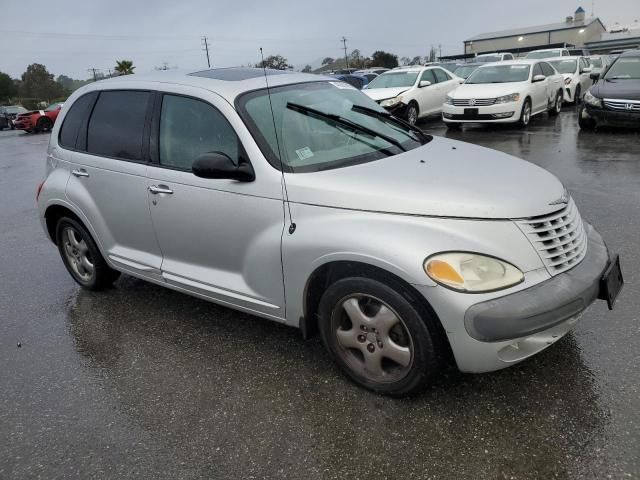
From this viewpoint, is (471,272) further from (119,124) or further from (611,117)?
(611,117)

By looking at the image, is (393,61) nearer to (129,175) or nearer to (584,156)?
(584,156)

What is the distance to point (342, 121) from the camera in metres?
3.61

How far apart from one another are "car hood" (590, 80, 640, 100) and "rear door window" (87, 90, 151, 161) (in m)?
9.66

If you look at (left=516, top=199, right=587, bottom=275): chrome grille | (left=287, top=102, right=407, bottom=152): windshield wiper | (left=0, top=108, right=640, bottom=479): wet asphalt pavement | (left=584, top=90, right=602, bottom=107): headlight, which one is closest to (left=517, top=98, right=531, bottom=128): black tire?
(left=584, top=90, right=602, bottom=107): headlight

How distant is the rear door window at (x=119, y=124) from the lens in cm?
385

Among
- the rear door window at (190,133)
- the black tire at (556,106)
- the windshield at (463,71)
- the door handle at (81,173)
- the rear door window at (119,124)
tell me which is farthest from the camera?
the windshield at (463,71)

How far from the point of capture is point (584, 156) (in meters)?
9.04

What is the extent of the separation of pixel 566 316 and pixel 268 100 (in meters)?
2.19

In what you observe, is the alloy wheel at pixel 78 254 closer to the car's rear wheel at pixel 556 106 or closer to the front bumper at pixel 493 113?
the front bumper at pixel 493 113

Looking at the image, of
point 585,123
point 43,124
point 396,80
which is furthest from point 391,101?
point 43,124

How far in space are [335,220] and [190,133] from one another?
4.35 ft

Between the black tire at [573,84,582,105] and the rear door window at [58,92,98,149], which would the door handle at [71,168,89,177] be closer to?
the rear door window at [58,92,98,149]

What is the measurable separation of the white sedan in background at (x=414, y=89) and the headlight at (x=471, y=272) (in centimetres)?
1117

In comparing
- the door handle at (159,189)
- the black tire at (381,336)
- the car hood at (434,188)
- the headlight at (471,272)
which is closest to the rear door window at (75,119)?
the door handle at (159,189)
